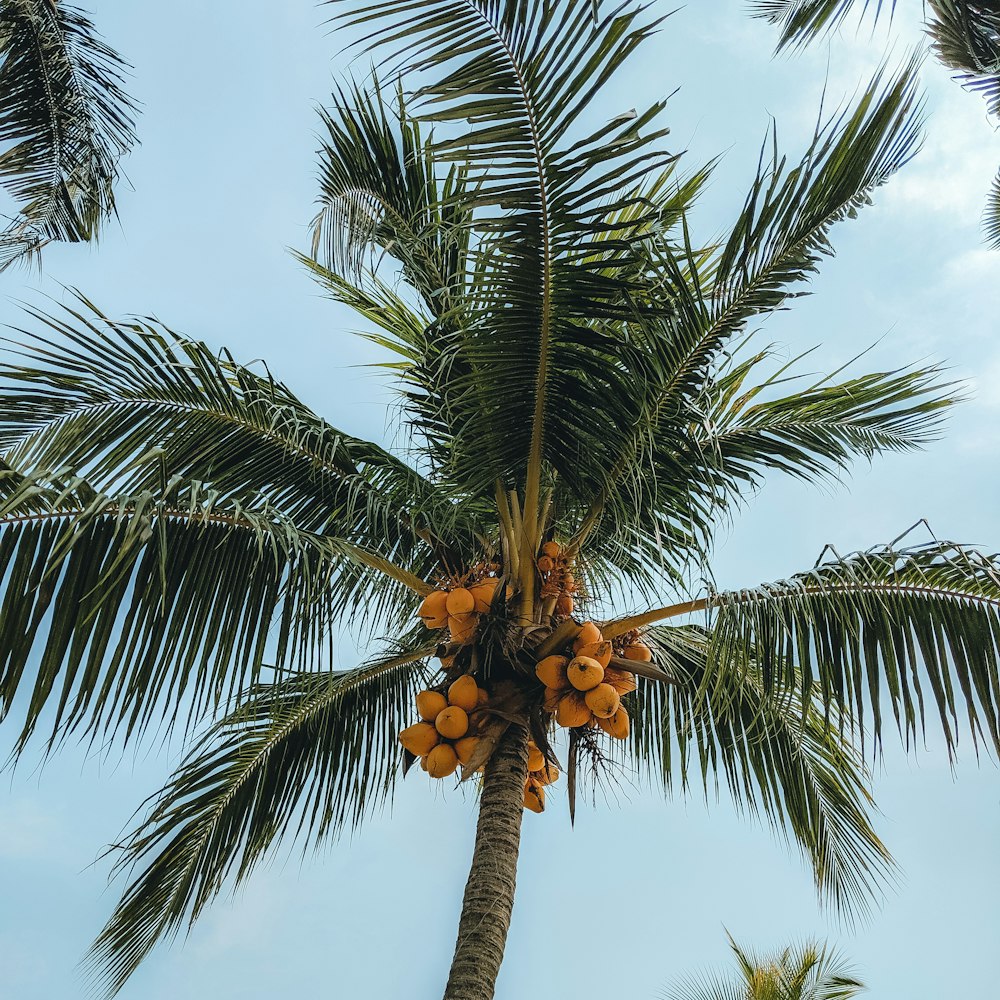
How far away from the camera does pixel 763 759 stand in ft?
18.0

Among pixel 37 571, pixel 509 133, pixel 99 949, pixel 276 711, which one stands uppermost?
pixel 509 133

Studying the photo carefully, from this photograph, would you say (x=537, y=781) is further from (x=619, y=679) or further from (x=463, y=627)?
(x=463, y=627)

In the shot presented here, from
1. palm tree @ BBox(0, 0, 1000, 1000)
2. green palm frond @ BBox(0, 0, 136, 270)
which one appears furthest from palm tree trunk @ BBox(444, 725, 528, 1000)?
green palm frond @ BBox(0, 0, 136, 270)

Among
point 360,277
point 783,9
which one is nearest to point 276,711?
point 360,277

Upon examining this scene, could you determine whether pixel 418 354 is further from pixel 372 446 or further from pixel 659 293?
pixel 659 293

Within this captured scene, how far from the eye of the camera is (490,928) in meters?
4.08

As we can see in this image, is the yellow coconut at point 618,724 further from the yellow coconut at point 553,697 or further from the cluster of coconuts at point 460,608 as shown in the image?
the cluster of coconuts at point 460,608

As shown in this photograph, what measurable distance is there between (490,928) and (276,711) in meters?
1.79

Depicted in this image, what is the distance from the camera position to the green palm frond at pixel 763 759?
536 centimetres

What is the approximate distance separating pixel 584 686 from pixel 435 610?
72 centimetres

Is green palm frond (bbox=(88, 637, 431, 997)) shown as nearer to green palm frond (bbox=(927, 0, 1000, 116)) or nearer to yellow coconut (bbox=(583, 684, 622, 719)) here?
yellow coconut (bbox=(583, 684, 622, 719))

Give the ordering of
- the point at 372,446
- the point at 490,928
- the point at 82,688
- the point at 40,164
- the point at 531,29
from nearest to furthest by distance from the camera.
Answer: the point at 531,29 < the point at 82,688 < the point at 490,928 < the point at 372,446 < the point at 40,164

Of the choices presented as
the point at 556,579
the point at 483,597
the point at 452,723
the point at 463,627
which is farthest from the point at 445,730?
the point at 556,579

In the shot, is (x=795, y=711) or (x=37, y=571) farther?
(x=795, y=711)
